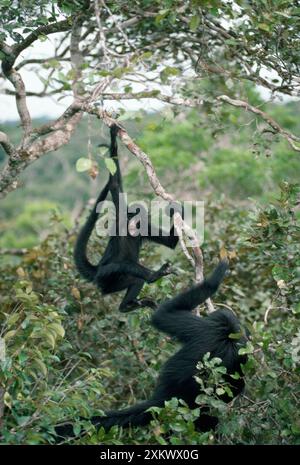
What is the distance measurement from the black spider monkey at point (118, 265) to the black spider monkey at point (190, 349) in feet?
2.57

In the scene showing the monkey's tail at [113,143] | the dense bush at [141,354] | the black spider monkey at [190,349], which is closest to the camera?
the dense bush at [141,354]

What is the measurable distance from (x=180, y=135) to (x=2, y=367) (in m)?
10.6

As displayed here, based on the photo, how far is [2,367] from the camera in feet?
13.5

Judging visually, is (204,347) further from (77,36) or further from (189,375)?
(77,36)

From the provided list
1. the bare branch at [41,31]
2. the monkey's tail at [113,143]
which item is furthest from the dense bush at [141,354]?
the bare branch at [41,31]

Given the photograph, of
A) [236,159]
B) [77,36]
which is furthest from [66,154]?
[77,36]

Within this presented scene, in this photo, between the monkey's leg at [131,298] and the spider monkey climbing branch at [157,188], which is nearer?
the spider monkey climbing branch at [157,188]

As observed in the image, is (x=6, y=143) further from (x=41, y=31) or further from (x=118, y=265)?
(x=118, y=265)

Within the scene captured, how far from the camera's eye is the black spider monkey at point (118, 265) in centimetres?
601

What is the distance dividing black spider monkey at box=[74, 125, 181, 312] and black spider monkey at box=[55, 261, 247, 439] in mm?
783

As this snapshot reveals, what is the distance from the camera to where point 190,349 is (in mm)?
5074

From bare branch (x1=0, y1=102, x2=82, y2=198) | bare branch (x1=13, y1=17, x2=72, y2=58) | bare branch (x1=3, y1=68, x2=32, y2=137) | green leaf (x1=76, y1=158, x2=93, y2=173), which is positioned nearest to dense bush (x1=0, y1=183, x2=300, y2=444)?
bare branch (x1=0, y1=102, x2=82, y2=198)

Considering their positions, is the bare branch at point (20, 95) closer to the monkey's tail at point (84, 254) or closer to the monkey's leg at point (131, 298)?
the monkey's tail at point (84, 254)

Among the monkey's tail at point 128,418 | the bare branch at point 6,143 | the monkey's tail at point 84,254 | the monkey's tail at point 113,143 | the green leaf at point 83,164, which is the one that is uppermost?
the green leaf at point 83,164
